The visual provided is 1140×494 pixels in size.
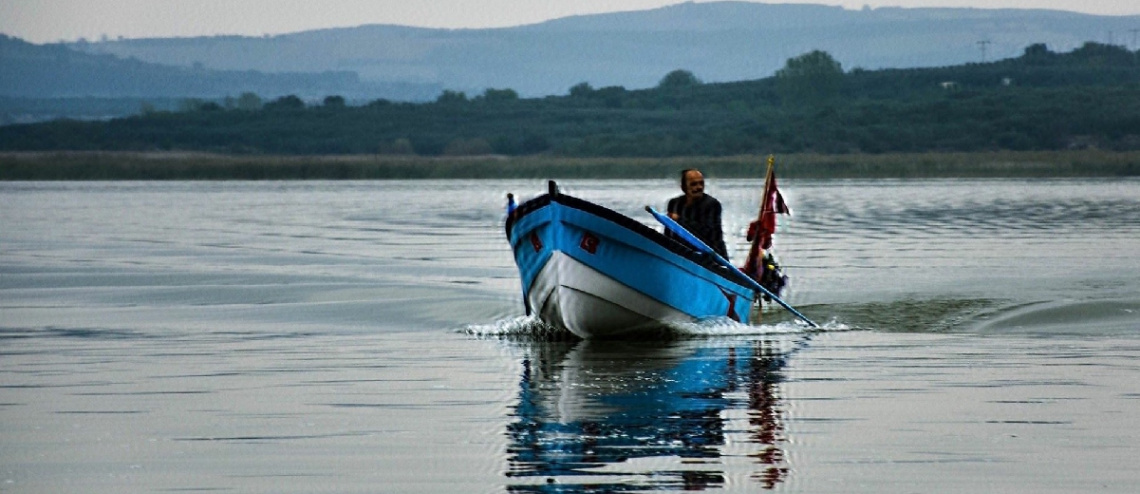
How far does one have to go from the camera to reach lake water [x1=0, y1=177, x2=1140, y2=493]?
12422mm

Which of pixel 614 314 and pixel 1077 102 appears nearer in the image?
pixel 614 314

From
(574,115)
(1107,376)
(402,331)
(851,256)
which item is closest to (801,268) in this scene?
(851,256)

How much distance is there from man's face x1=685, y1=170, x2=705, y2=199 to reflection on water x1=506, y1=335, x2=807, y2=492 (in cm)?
178

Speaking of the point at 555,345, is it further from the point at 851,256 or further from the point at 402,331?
the point at 851,256

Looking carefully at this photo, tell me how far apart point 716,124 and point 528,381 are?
147886 millimetres

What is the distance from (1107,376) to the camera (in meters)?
17.4

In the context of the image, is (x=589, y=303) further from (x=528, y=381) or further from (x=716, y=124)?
(x=716, y=124)

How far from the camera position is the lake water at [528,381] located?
1242cm

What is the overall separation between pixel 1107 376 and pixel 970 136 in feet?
416

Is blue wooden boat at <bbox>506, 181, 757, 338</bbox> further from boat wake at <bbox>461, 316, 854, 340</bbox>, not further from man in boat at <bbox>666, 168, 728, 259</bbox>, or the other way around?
man in boat at <bbox>666, 168, 728, 259</bbox>

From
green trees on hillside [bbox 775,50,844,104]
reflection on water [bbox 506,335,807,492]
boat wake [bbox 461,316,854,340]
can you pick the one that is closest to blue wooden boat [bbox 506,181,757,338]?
boat wake [bbox 461,316,854,340]

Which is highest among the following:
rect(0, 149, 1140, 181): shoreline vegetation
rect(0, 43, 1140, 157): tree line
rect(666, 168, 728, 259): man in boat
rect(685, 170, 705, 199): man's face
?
rect(685, 170, 705, 199): man's face

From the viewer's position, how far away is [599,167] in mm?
123188

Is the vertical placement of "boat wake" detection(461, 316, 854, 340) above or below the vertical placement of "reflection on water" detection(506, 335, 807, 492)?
below
